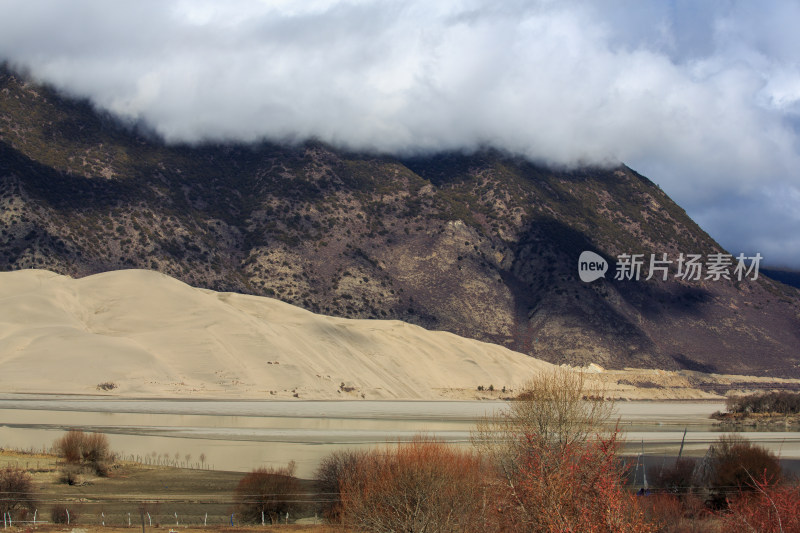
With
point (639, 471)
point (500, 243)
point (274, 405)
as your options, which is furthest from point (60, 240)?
point (639, 471)

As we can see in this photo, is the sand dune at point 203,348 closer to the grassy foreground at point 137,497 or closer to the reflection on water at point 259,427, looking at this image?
the reflection on water at point 259,427

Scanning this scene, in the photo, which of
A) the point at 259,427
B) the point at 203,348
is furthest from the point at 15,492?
the point at 203,348

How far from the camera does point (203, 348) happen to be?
99.8 m

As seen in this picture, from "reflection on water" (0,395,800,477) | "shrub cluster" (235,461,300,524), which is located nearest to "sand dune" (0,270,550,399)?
"reflection on water" (0,395,800,477)

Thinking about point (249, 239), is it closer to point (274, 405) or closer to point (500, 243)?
point (500, 243)

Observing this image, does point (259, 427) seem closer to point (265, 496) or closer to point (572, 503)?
point (265, 496)

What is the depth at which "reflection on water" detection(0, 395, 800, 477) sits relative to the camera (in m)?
52.2

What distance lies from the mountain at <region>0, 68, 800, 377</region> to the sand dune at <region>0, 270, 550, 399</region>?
1863 cm

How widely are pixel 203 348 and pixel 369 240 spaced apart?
66.9 metres

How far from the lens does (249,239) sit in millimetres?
156625

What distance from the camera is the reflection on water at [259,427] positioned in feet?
171

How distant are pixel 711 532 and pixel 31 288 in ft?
314

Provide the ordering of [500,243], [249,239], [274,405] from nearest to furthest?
[274,405] < [249,239] < [500,243]

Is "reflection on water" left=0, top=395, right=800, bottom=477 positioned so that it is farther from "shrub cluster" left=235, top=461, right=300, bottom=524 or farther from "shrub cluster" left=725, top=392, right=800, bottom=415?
"shrub cluster" left=725, top=392, right=800, bottom=415
